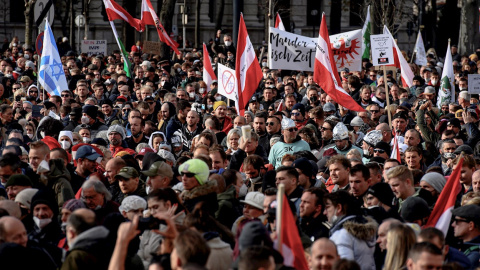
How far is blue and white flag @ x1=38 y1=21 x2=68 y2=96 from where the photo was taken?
15.5 meters

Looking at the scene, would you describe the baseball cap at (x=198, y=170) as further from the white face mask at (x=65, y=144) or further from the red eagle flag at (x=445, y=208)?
the white face mask at (x=65, y=144)

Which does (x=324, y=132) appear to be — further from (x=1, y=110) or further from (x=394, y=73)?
(x=394, y=73)

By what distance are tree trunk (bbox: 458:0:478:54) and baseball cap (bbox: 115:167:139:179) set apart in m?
25.2

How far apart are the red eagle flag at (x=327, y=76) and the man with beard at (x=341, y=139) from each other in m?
2.42

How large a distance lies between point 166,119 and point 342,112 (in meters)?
3.06

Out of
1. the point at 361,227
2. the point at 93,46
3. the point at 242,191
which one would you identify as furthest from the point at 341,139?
the point at 93,46

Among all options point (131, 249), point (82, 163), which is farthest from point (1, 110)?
point (131, 249)

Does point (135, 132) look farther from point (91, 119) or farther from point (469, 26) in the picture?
point (469, 26)

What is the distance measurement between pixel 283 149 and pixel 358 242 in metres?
4.60

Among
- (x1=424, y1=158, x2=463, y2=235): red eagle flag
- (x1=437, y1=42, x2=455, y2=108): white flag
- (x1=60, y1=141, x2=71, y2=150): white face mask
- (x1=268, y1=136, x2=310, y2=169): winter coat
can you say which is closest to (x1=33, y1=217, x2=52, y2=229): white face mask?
(x1=424, y1=158, x2=463, y2=235): red eagle flag

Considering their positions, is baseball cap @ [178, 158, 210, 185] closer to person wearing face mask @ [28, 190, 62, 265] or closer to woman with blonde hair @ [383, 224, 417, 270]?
person wearing face mask @ [28, 190, 62, 265]

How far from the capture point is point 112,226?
6570mm

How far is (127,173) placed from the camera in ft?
27.8

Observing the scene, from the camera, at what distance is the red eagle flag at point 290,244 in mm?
6020
